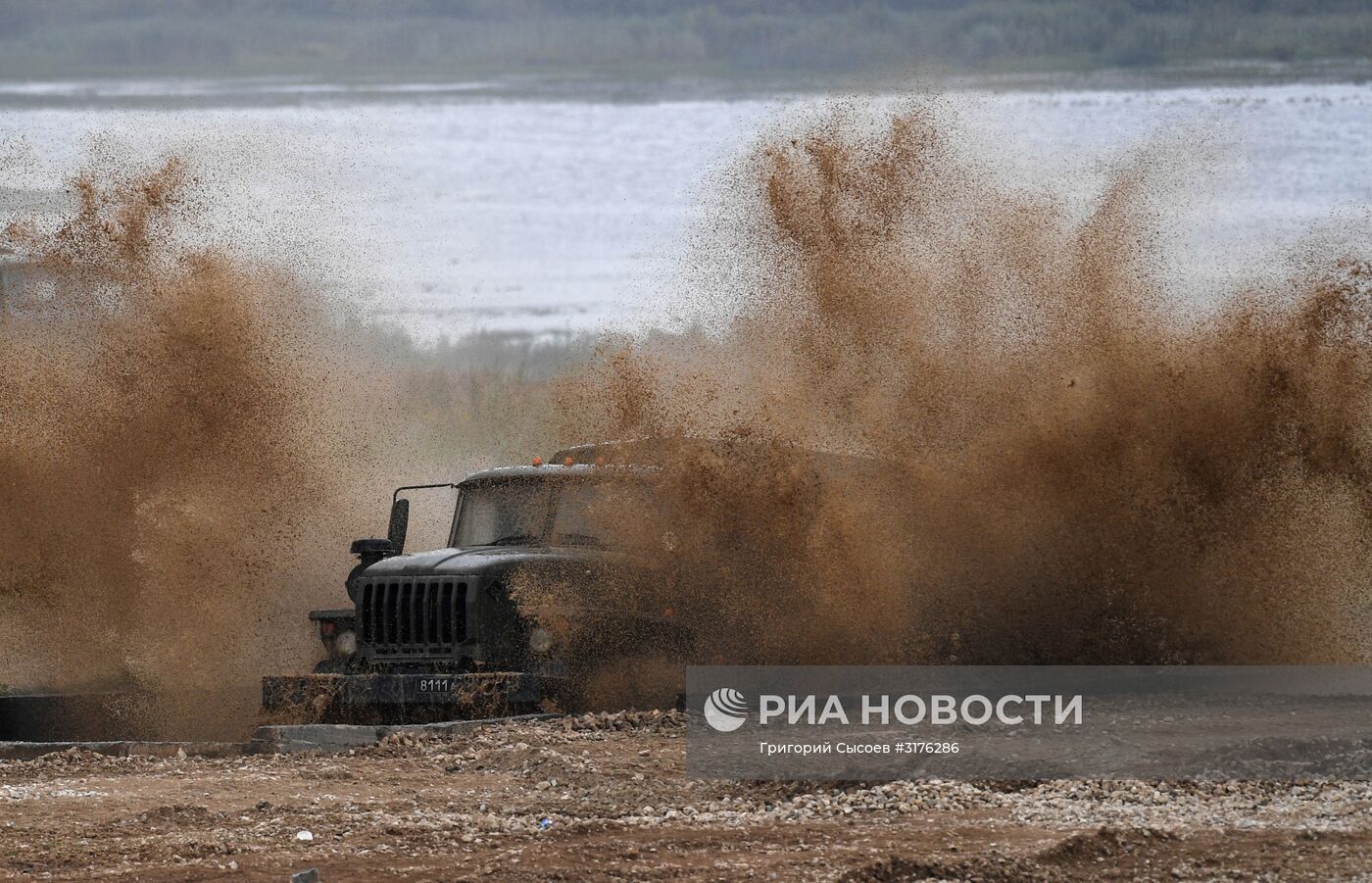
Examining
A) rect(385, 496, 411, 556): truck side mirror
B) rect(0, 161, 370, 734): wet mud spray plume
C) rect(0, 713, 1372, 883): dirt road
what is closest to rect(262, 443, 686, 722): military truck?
rect(385, 496, 411, 556): truck side mirror

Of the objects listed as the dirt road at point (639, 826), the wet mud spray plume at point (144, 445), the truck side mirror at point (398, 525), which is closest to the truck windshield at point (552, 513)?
the truck side mirror at point (398, 525)

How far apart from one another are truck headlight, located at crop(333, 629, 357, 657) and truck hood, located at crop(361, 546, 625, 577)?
0.50 metres

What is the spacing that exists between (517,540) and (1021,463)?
4318mm

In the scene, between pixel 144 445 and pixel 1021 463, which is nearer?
pixel 1021 463

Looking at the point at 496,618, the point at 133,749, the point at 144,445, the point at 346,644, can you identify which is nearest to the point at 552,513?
the point at 496,618

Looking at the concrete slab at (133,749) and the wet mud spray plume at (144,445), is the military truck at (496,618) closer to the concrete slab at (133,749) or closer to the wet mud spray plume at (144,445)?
the concrete slab at (133,749)

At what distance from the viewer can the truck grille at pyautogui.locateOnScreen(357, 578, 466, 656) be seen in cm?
1226

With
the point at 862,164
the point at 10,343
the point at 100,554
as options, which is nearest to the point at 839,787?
the point at 862,164

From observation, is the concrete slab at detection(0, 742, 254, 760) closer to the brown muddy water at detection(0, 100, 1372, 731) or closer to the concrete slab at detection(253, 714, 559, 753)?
the concrete slab at detection(253, 714, 559, 753)

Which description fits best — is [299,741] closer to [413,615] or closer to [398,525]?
[413,615]

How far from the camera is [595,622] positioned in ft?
40.2

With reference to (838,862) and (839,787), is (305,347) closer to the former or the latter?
(839,787)

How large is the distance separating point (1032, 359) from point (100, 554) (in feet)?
28.7

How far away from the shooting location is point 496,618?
12.2m
